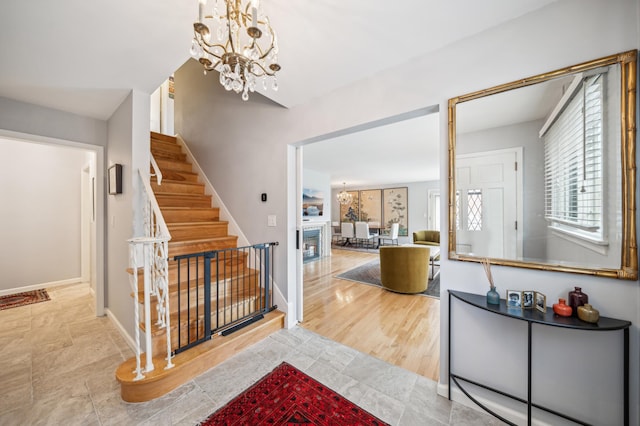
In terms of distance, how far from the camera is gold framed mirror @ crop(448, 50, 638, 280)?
3.67ft

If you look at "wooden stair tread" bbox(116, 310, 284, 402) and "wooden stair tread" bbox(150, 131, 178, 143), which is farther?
"wooden stair tread" bbox(150, 131, 178, 143)

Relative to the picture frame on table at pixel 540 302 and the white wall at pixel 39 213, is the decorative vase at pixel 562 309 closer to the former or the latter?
the picture frame on table at pixel 540 302

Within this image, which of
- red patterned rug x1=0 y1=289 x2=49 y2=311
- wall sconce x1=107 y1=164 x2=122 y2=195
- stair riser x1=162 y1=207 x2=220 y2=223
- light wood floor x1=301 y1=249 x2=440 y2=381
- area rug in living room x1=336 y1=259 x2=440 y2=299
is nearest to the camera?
light wood floor x1=301 y1=249 x2=440 y2=381

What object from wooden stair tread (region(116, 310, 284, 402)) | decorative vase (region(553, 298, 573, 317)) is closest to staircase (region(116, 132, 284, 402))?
wooden stair tread (region(116, 310, 284, 402))

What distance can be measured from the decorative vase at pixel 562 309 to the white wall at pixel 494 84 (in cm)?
9

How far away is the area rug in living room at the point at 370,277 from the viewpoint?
3.93 metres

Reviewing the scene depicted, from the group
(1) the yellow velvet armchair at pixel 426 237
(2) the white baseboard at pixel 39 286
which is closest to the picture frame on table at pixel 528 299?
(1) the yellow velvet armchair at pixel 426 237

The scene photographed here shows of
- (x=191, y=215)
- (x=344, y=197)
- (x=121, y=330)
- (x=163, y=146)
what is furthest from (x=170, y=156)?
(x=344, y=197)

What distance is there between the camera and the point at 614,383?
3.80ft

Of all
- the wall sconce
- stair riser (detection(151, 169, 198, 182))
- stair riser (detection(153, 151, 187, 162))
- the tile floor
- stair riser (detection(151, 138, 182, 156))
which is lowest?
the tile floor

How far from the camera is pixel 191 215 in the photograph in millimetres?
3156

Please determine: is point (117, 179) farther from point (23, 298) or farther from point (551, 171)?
point (551, 171)

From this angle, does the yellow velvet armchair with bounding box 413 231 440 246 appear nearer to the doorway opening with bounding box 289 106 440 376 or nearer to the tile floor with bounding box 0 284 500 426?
the doorway opening with bounding box 289 106 440 376

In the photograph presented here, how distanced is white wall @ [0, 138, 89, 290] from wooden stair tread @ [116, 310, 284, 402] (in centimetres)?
377
